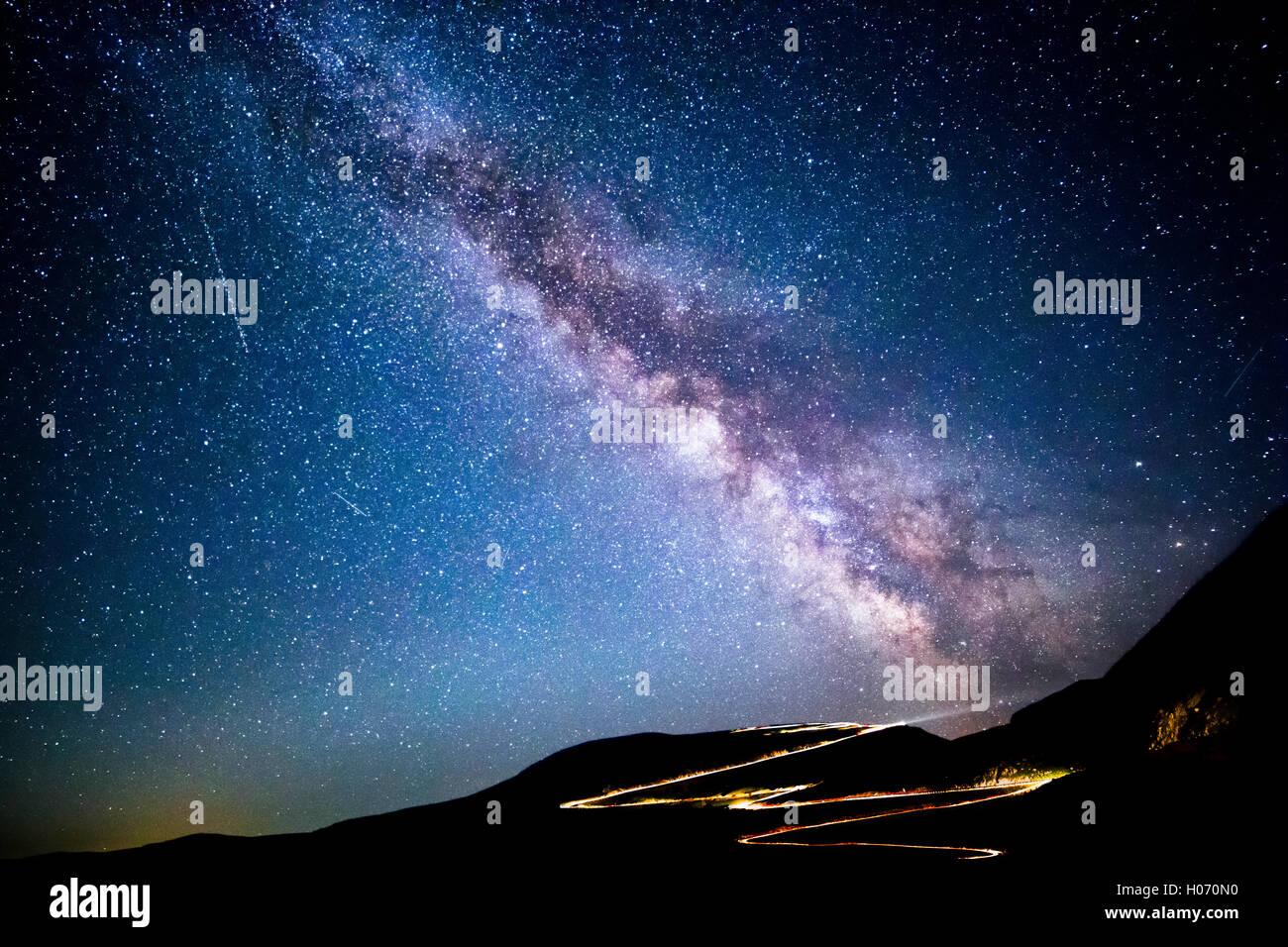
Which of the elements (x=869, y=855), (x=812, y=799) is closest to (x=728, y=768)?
(x=812, y=799)

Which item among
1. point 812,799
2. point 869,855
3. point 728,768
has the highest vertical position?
point 869,855

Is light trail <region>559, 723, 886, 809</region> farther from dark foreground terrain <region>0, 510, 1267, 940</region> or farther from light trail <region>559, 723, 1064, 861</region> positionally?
dark foreground terrain <region>0, 510, 1267, 940</region>

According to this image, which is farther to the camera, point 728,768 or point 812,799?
point 728,768

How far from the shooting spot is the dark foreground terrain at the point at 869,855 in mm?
8734

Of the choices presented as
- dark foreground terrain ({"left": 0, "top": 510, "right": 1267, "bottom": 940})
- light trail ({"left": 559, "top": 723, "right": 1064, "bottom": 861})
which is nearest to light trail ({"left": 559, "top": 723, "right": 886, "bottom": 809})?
light trail ({"left": 559, "top": 723, "right": 1064, "bottom": 861})

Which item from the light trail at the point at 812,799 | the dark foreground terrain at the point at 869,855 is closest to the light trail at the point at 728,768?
the light trail at the point at 812,799

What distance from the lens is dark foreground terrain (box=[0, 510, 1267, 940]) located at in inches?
344

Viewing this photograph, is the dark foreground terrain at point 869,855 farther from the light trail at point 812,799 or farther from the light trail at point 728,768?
the light trail at point 728,768

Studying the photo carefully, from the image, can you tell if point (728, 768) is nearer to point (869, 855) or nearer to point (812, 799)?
point (812, 799)

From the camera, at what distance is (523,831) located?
53.3 ft

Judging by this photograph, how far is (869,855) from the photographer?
11.0 meters
